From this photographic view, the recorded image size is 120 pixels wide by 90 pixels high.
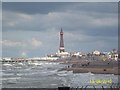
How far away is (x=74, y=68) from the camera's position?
30500mm

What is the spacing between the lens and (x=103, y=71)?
30.7 m

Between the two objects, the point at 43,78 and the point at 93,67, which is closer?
the point at 43,78

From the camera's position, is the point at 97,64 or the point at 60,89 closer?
the point at 60,89

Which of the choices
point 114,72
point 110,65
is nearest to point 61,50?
point 114,72

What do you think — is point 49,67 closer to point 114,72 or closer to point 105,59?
point 105,59

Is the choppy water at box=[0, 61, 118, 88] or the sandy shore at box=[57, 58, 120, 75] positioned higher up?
the sandy shore at box=[57, 58, 120, 75]

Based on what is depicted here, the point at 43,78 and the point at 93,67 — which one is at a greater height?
the point at 93,67

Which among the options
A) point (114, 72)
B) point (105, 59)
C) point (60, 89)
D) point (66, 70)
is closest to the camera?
point (60, 89)

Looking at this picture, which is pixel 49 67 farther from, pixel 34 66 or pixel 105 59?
pixel 105 59

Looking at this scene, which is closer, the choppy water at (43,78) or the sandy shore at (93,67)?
the choppy water at (43,78)

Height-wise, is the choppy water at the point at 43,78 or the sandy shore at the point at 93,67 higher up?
the sandy shore at the point at 93,67

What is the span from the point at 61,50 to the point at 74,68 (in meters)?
10.5

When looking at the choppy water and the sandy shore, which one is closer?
the choppy water

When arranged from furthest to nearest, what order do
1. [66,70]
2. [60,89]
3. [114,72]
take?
[66,70] < [114,72] < [60,89]
